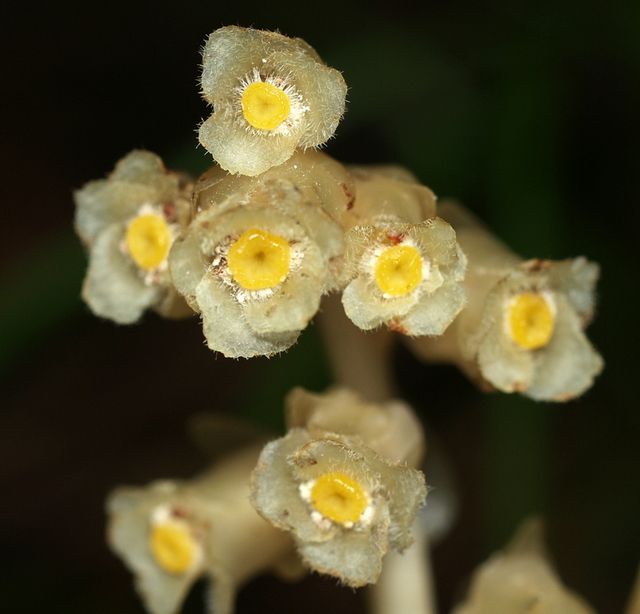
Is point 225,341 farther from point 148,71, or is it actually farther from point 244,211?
point 148,71

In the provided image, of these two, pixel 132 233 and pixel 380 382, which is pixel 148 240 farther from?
pixel 380 382

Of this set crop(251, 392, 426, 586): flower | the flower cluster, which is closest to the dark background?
the flower cluster

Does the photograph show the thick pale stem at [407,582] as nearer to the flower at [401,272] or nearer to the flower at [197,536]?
the flower at [197,536]

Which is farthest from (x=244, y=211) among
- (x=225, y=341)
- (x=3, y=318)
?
(x=3, y=318)

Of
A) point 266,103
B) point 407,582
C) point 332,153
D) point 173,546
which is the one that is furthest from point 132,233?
point 332,153

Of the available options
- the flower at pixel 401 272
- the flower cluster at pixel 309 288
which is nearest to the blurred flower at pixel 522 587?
the flower cluster at pixel 309 288

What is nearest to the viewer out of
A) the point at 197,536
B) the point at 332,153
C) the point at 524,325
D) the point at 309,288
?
the point at 309,288

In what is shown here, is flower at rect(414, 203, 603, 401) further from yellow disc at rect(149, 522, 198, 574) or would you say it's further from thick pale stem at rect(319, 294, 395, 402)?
yellow disc at rect(149, 522, 198, 574)
